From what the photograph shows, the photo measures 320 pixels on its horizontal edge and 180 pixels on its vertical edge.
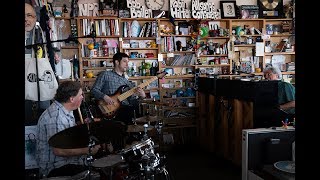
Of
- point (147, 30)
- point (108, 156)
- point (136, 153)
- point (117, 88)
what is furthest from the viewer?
point (147, 30)

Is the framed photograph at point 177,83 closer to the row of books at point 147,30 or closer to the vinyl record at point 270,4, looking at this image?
the row of books at point 147,30

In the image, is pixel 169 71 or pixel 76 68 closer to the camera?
pixel 76 68

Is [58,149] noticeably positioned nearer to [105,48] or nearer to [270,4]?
[105,48]

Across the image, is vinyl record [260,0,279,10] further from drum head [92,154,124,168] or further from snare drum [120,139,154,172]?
drum head [92,154,124,168]

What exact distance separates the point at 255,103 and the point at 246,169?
166cm

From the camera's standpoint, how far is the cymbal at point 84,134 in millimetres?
2242

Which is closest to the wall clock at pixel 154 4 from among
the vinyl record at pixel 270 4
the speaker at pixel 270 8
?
the speaker at pixel 270 8

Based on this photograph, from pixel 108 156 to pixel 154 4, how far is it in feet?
13.2

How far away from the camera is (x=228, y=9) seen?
6426 mm

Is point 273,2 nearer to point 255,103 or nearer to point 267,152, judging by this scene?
point 255,103

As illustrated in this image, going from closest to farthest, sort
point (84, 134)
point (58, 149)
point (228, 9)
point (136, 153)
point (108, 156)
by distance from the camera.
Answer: point (84, 134), point (58, 149), point (108, 156), point (136, 153), point (228, 9)

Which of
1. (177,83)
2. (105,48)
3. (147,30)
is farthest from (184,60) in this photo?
(105,48)

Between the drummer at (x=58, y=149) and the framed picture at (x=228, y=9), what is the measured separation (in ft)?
14.4
